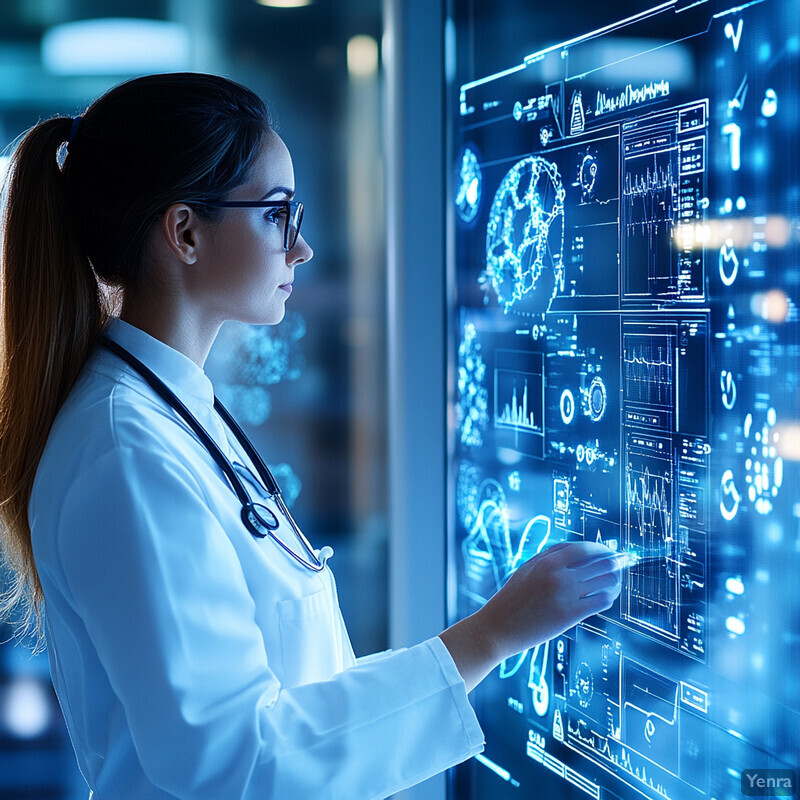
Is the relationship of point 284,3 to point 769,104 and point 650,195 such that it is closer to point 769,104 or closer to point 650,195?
point 650,195

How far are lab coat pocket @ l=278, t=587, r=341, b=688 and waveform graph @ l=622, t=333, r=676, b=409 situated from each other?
1.46 ft

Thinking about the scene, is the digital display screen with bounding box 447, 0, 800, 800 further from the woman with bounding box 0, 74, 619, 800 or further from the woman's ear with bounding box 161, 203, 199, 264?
the woman's ear with bounding box 161, 203, 199, 264

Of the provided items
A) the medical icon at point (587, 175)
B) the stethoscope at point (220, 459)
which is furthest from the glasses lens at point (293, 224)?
the medical icon at point (587, 175)

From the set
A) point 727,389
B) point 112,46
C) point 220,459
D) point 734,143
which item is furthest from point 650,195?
point 112,46

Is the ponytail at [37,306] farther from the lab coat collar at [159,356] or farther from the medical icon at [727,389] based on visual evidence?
the medical icon at [727,389]

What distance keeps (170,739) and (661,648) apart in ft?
1.88

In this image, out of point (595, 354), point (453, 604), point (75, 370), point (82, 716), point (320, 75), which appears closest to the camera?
point (82, 716)

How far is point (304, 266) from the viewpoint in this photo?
1.93m

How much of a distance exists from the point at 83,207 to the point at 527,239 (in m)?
0.63

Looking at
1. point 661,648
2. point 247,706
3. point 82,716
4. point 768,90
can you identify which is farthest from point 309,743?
point 768,90

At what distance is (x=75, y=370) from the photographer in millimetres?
1012

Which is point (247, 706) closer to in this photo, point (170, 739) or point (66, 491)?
point (170, 739)

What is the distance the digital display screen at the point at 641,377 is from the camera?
86 cm

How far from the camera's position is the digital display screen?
0.86 metres
